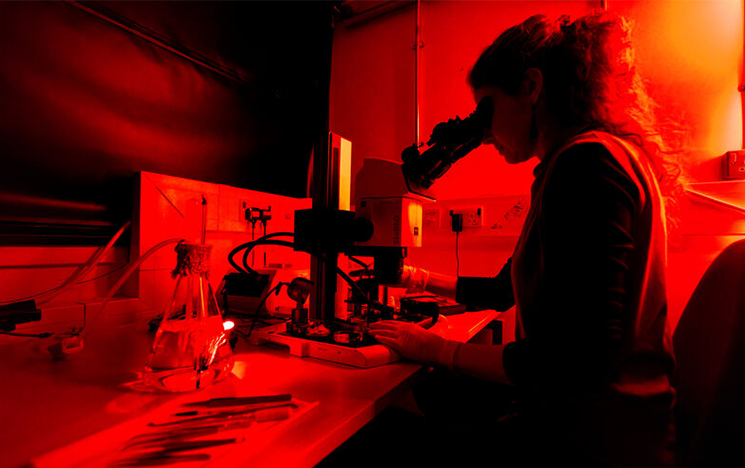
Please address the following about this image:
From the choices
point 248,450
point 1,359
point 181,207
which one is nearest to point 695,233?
point 248,450

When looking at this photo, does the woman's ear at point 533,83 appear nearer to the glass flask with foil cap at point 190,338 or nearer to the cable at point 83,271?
the glass flask with foil cap at point 190,338

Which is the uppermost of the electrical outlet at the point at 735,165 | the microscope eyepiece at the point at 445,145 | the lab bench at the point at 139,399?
the electrical outlet at the point at 735,165

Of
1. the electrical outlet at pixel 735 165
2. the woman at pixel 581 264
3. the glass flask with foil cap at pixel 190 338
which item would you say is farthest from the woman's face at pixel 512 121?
the electrical outlet at pixel 735 165

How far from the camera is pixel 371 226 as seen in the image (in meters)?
0.78

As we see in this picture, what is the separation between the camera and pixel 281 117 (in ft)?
6.31

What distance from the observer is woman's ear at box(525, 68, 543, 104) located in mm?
739

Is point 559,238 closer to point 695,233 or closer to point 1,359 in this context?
point 1,359

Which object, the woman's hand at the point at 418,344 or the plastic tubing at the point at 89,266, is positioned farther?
the plastic tubing at the point at 89,266

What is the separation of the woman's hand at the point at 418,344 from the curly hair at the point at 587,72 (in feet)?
1.75

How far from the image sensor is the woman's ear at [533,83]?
2.42 ft

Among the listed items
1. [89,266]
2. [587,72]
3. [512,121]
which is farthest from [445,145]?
[89,266]

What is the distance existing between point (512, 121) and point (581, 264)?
0.39 meters

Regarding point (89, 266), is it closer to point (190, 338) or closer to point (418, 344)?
point (190, 338)

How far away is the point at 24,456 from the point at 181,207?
0.93m
